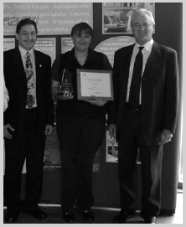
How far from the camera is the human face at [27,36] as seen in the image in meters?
2.93

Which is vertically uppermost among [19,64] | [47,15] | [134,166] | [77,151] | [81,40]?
[47,15]

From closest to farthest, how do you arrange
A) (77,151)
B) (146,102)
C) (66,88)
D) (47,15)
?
(146,102)
(66,88)
(77,151)
(47,15)

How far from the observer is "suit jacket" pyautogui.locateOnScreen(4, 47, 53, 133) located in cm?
292

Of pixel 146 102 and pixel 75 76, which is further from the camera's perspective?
pixel 75 76

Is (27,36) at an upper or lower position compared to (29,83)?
upper

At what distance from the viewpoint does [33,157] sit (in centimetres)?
305

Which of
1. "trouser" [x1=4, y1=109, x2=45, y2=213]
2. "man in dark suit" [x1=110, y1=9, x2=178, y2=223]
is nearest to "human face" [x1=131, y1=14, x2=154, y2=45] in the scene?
"man in dark suit" [x1=110, y1=9, x2=178, y2=223]

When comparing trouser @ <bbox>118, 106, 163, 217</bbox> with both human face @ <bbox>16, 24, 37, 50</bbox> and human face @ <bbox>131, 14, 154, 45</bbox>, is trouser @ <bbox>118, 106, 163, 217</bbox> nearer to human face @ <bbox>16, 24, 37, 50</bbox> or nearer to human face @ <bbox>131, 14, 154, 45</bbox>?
human face @ <bbox>131, 14, 154, 45</bbox>

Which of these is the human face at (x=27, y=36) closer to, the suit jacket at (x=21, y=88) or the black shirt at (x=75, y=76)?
the suit jacket at (x=21, y=88)

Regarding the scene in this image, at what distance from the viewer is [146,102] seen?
2.79 meters

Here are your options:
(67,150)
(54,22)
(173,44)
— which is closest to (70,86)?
(67,150)

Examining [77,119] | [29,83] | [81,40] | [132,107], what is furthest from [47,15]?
[132,107]

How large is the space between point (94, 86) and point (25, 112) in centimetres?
59

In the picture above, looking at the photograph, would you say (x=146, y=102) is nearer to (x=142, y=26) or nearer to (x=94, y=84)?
(x=94, y=84)
